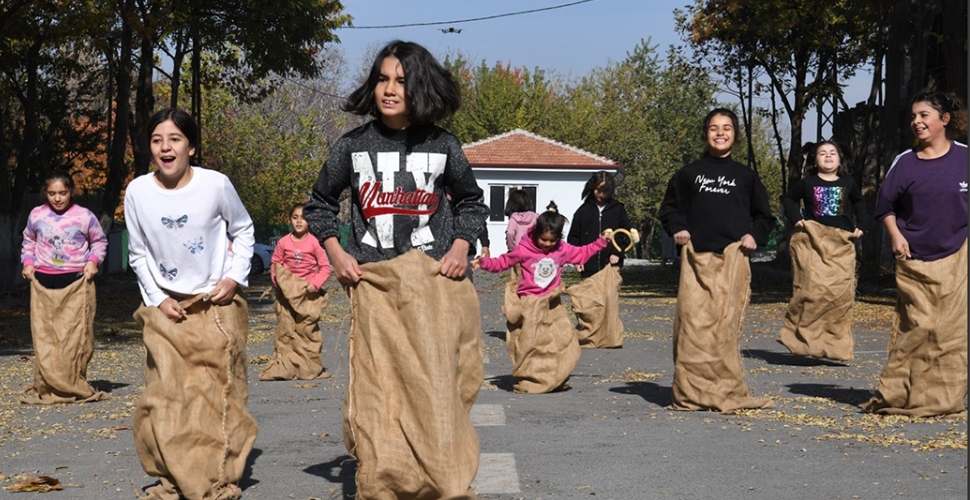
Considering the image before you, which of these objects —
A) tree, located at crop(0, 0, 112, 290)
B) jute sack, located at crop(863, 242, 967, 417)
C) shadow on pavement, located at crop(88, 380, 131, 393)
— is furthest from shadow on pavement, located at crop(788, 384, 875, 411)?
tree, located at crop(0, 0, 112, 290)

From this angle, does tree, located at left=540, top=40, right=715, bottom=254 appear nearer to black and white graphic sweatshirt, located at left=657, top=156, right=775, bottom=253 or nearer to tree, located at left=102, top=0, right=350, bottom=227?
tree, located at left=102, top=0, right=350, bottom=227

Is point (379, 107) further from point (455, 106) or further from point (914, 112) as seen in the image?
point (914, 112)

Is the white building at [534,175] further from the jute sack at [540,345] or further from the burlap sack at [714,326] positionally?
the burlap sack at [714,326]

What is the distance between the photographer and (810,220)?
13.7 m

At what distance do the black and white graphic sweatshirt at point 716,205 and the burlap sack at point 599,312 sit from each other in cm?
582

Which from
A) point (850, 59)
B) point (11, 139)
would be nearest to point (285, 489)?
point (11, 139)

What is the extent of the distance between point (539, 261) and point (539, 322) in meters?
0.65

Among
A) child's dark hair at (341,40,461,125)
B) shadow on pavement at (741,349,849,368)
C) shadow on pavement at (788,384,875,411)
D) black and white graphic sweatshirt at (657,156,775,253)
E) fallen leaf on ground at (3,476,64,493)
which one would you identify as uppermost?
child's dark hair at (341,40,461,125)

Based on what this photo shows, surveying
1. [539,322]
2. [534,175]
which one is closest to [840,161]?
[539,322]

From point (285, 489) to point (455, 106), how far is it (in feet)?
7.01

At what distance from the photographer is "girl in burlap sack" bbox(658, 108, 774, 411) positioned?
32.1ft

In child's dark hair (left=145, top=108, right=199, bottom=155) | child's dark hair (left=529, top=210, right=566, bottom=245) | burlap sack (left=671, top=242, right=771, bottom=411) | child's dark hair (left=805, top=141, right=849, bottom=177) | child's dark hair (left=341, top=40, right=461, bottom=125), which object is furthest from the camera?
child's dark hair (left=805, top=141, right=849, bottom=177)

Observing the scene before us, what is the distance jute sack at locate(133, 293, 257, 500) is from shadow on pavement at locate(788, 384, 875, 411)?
201 inches

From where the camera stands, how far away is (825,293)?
533 inches
